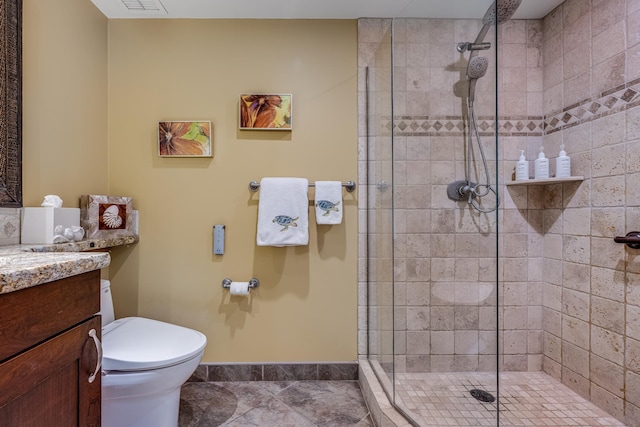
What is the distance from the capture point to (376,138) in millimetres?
1740

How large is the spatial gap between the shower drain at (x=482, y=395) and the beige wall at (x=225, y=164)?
0.75m

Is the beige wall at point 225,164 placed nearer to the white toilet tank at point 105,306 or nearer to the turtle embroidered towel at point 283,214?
the turtle embroidered towel at point 283,214

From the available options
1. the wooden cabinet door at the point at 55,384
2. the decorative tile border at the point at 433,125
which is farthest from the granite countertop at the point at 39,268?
the decorative tile border at the point at 433,125

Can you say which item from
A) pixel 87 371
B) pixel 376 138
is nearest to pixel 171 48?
pixel 376 138

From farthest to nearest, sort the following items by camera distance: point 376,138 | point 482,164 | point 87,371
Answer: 1. point 376,138
2. point 482,164
3. point 87,371

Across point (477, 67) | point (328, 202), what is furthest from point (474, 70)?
point (328, 202)

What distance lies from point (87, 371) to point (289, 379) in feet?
3.95

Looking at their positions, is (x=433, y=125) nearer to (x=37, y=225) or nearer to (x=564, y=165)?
(x=564, y=165)

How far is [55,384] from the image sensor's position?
71 centimetres

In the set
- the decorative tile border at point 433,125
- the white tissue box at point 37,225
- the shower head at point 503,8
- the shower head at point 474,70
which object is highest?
the shower head at point 503,8

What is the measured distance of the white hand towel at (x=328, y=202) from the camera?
171 centimetres

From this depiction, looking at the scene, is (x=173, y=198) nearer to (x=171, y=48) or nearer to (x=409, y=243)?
(x=171, y=48)

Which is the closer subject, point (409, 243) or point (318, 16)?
point (409, 243)

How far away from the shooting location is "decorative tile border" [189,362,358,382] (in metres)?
1.78
